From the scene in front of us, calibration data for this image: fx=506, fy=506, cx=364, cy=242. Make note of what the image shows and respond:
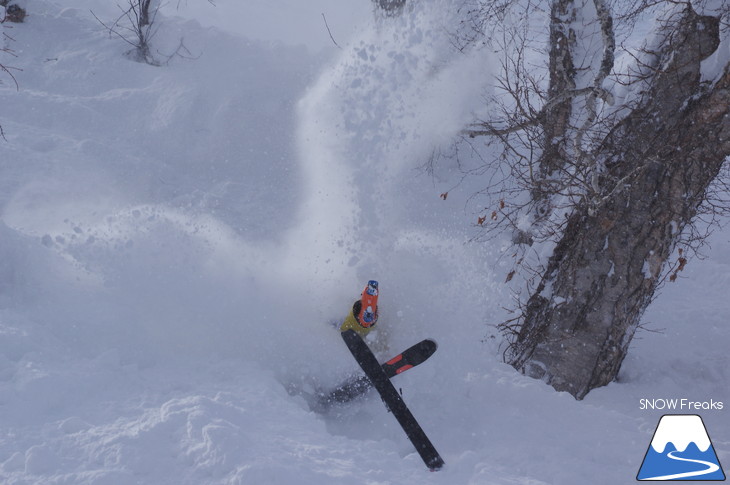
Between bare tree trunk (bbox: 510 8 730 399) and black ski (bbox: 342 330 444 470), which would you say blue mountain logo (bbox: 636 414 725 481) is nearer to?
bare tree trunk (bbox: 510 8 730 399)

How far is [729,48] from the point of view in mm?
3902

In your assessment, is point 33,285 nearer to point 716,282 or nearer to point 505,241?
point 505,241

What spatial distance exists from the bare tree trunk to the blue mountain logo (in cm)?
76

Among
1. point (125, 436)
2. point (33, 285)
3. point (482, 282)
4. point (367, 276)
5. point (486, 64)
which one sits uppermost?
point (486, 64)

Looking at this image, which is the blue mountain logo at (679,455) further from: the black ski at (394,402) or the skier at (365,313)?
the skier at (365,313)

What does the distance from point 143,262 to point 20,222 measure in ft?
7.92

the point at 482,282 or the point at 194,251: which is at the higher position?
the point at 194,251

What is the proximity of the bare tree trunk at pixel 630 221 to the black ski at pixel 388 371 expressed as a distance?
3.89 ft

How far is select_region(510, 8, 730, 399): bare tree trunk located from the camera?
159 inches

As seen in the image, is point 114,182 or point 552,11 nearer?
point 552,11

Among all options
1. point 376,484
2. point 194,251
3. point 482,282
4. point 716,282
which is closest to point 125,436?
point 376,484
